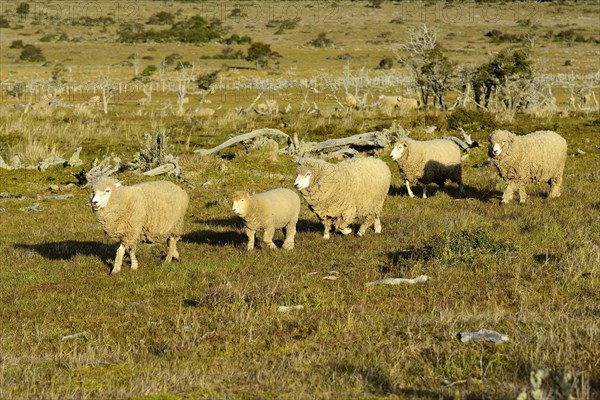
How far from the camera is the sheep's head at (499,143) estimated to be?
57.1 ft

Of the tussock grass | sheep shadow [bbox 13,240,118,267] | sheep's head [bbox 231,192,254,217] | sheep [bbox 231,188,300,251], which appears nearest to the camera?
the tussock grass

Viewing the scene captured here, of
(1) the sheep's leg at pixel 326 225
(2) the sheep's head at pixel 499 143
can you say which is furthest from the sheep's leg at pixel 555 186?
(1) the sheep's leg at pixel 326 225

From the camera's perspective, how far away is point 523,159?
58.0ft

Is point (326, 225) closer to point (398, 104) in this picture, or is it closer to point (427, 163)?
point (427, 163)

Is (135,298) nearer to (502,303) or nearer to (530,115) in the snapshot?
(502,303)

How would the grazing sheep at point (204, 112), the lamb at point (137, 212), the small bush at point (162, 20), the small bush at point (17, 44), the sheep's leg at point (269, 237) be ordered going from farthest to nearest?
1. the small bush at point (162, 20)
2. the small bush at point (17, 44)
3. the grazing sheep at point (204, 112)
4. the sheep's leg at point (269, 237)
5. the lamb at point (137, 212)

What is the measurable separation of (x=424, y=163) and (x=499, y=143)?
10.1ft

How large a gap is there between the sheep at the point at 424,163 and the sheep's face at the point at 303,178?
6.25 metres

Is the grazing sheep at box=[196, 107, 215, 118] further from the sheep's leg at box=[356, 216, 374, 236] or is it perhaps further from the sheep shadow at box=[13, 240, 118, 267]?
the sheep's leg at box=[356, 216, 374, 236]

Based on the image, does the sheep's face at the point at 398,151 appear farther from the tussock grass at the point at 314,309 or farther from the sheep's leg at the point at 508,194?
the sheep's leg at the point at 508,194

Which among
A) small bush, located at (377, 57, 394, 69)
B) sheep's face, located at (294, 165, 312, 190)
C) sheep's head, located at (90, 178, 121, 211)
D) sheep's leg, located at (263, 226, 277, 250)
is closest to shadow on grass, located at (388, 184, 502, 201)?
sheep's face, located at (294, 165, 312, 190)

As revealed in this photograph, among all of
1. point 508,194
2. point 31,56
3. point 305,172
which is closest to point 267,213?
point 305,172

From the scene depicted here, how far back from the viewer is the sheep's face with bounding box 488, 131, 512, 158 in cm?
1739

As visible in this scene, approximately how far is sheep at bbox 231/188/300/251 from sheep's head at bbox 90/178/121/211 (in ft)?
6.58
